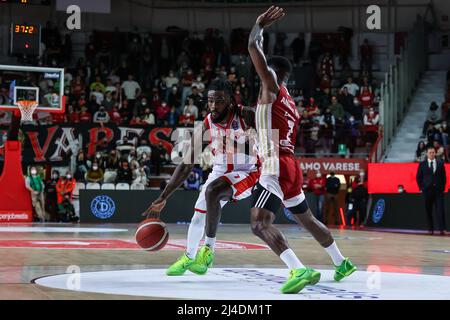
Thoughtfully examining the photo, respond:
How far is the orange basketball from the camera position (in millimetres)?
7945

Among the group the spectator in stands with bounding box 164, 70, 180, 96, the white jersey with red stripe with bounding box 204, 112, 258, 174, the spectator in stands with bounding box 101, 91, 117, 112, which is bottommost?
the white jersey with red stripe with bounding box 204, 112, 258, 174

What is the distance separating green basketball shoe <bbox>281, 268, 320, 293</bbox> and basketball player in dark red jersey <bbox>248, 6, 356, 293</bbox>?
4 centimetres

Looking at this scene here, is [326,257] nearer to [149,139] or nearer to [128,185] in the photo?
[128,185]

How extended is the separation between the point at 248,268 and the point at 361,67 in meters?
24.8

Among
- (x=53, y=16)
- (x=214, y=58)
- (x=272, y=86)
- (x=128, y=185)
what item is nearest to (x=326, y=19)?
(x=214, y=58)

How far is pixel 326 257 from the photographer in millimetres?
10727

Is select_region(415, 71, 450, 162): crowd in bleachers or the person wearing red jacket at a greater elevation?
select_region(415, 71, 450, 162): crowd in bleachers

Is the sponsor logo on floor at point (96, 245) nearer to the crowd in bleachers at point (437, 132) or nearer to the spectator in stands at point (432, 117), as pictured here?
the crowd in bleachers at point (437, 132)

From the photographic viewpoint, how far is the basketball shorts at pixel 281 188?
6.80 meters

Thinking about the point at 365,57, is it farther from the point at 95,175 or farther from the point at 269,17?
the point at 269,17

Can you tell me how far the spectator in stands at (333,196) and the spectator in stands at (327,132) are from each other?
2.01 meters

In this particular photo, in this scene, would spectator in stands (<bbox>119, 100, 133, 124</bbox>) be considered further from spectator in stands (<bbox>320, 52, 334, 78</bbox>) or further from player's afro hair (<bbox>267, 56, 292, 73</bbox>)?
player's afro hair (<bbox>267, 56, 292, 73</bbox>)

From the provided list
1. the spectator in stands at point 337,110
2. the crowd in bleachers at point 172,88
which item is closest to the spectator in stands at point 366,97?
the crowd in bleachers at point 172,88

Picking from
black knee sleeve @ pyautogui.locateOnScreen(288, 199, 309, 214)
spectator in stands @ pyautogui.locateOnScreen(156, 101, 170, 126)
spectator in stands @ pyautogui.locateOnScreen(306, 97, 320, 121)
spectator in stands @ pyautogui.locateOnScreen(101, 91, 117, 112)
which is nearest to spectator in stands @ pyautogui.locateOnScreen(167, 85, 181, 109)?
spectator in stands @ pyautogui.locateOnScreen(156, 101, 170, 126)
